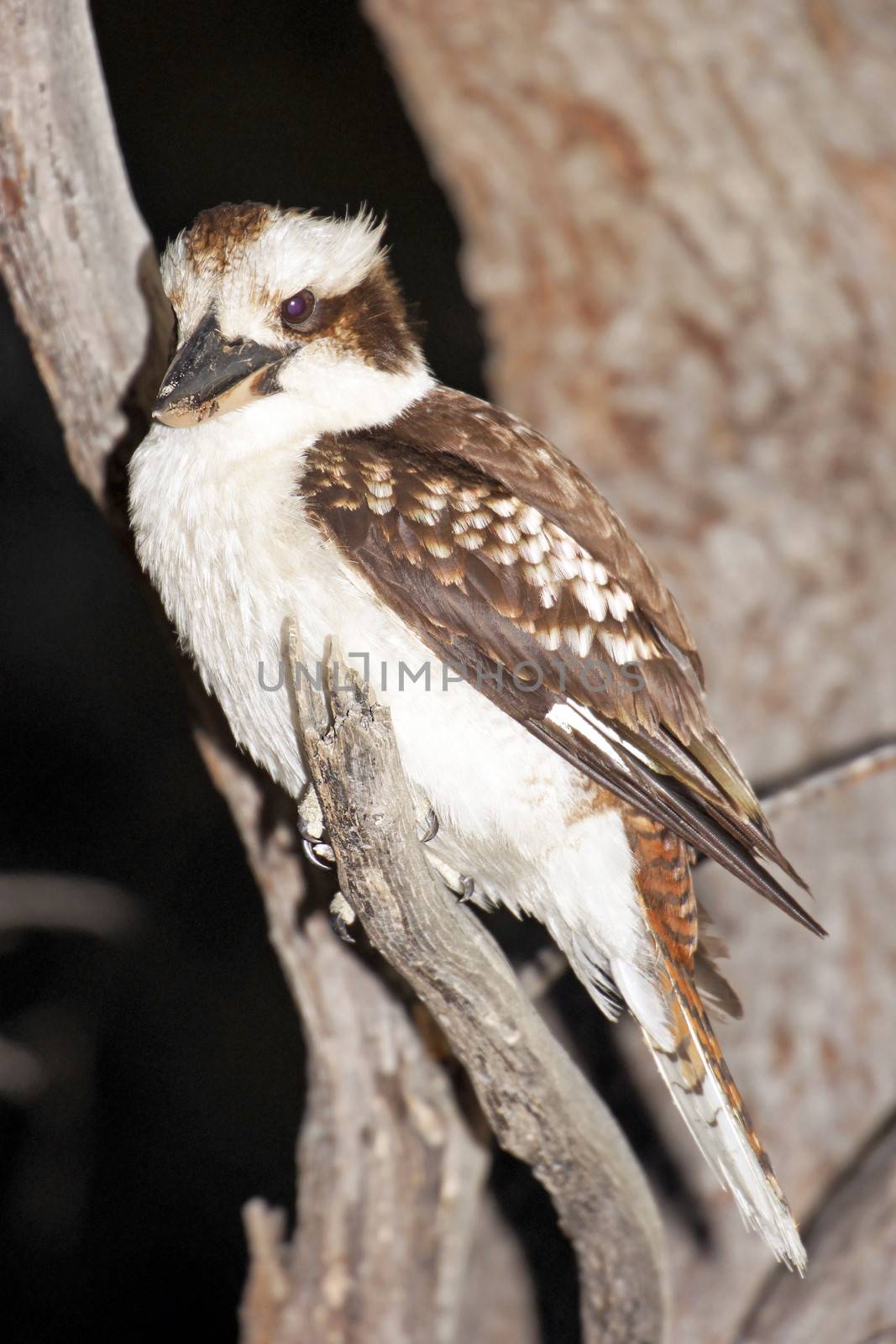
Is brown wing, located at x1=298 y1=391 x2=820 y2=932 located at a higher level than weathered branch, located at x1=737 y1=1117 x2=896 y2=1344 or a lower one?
higher

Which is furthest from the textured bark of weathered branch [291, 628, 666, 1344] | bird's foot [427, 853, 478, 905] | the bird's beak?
the bird's beak

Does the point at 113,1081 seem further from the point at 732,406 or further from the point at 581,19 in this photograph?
the point at 581,19

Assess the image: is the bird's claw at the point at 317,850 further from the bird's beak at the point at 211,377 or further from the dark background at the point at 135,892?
the dark background at the point at 135,892

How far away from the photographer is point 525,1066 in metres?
2.03

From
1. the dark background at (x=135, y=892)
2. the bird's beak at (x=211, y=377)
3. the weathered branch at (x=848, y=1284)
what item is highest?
the bird's beak at (x=211, y=377)

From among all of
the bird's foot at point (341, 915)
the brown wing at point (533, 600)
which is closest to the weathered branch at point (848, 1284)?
the brown wing at point (533, 600)

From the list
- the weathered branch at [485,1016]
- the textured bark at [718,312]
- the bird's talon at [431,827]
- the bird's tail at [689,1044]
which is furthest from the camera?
the textured bark at [718,312]

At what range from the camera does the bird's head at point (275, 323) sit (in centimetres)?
182

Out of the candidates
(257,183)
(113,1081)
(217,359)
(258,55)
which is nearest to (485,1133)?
(217,359)

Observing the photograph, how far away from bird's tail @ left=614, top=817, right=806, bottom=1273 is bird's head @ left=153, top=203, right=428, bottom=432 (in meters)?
0.83

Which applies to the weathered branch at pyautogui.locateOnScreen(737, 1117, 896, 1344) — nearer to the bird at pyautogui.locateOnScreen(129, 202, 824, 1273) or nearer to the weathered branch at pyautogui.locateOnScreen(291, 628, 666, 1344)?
the weathered branch at pyautogui.locateOnScreen(291, 628, 666, 1344)

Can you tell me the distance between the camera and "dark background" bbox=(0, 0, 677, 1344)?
3.88 meters

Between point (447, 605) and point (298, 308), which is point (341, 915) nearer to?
point (447, 605)

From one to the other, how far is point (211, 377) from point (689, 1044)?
4.26 feet
